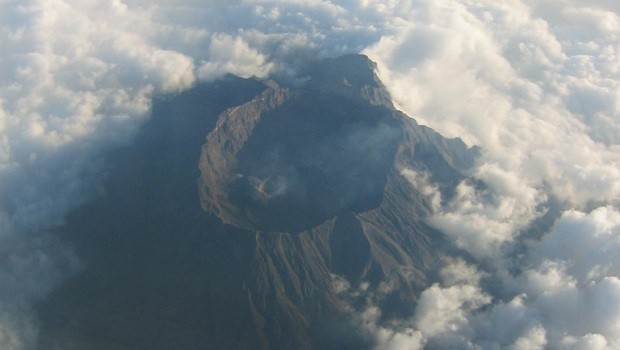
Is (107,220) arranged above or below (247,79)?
below

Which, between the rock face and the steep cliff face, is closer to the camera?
the rock face

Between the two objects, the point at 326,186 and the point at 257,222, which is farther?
the point at 326,186

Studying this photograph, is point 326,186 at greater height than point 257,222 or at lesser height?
lesser

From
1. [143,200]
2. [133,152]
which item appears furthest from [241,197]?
[133,152]

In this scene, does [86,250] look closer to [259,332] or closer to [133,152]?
[133,152]

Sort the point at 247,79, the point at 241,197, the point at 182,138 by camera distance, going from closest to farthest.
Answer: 1. the point at 241,197
2. the point at 182,138
3. the point at 247,79

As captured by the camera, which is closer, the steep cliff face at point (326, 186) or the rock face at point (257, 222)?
the rock face at point (257, 222)

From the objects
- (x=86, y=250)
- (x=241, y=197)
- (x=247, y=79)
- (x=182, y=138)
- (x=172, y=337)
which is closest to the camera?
(x=172, y=337)

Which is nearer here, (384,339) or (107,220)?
(384,339)
